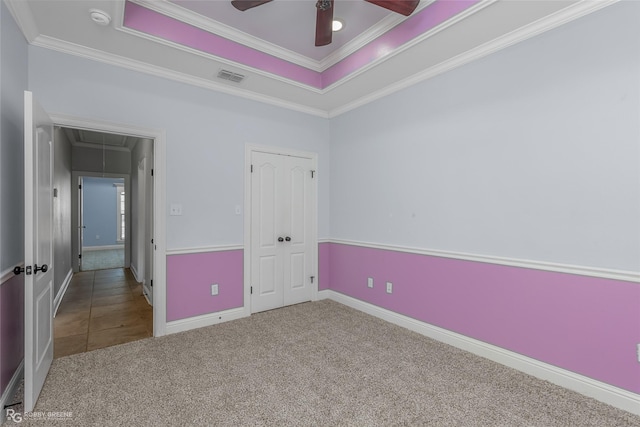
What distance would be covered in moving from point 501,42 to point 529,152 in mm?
952

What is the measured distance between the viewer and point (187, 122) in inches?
128

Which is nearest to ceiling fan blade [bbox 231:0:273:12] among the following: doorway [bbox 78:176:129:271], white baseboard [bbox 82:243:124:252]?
doorway [bbox 78:176:129:271]

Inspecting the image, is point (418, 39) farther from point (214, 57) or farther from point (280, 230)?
point (280, 230)

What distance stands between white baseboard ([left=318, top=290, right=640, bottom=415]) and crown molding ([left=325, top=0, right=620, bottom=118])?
8.35 feet

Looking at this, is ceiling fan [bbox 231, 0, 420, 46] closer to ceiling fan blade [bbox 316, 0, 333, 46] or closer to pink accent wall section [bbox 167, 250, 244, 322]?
ceiling fan blade [bbox 316, 0, 333, 46]

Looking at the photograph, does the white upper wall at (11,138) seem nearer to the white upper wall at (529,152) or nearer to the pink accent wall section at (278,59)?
the pink accent wall section at (278,59)

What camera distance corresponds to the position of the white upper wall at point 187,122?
8.71 ft

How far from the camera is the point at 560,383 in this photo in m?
2.22

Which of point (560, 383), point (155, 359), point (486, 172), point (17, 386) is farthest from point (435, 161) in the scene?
point (17, 386)

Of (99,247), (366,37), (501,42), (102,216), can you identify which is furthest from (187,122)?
(99,247)

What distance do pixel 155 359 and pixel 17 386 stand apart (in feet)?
2.84

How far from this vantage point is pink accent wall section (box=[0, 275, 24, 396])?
1900mm

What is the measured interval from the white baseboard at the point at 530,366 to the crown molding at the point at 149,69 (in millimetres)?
2928

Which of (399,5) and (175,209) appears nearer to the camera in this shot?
(399,5)
